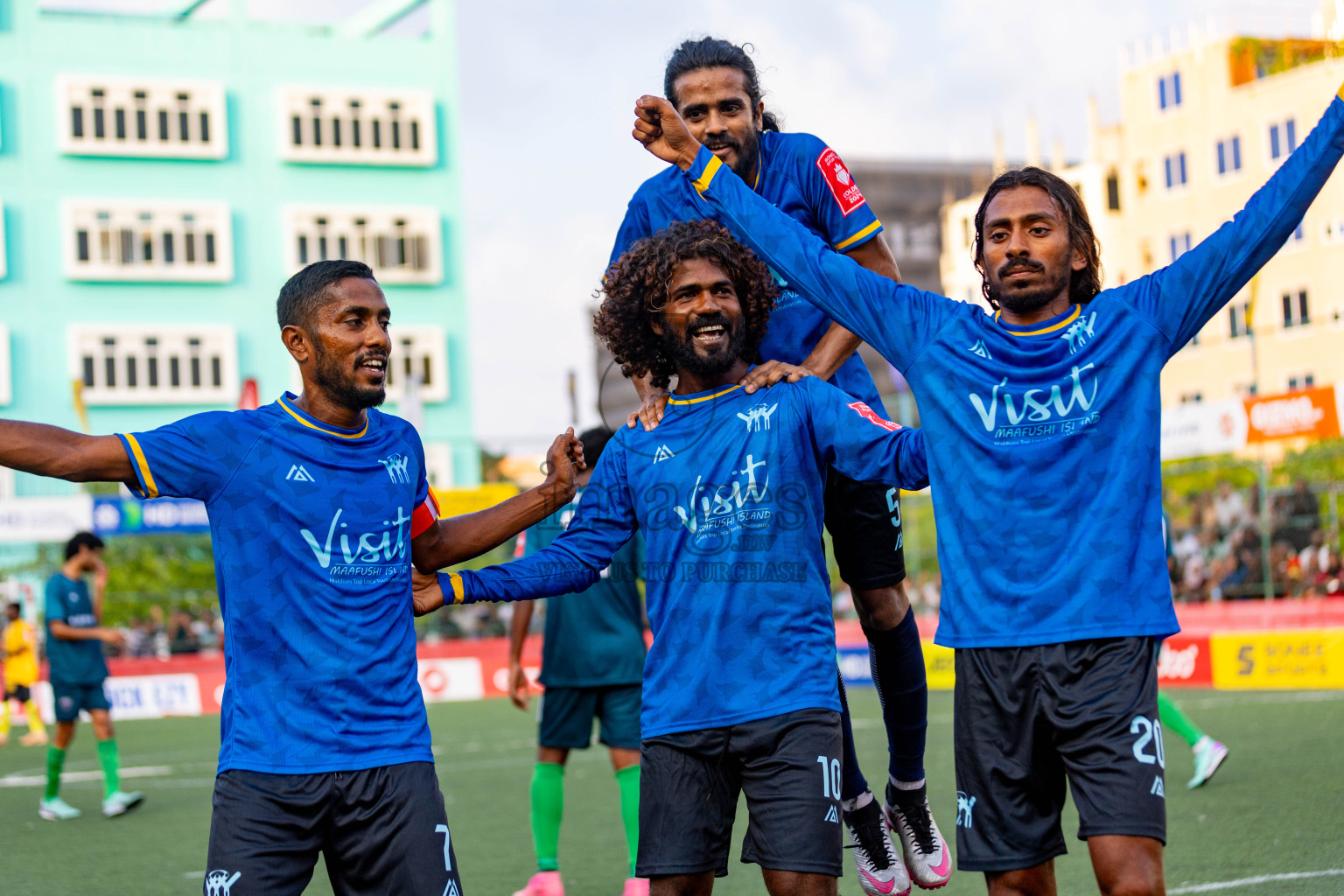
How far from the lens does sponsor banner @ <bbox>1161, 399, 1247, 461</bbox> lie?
891 inches

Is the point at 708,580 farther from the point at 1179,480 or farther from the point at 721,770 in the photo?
the point at 1179,480

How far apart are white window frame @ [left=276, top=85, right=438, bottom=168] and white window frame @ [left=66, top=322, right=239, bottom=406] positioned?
579 cm

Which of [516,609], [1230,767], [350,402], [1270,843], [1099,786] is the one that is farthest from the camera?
[1230,767]

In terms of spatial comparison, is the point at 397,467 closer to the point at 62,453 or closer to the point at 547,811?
the point at 62,453

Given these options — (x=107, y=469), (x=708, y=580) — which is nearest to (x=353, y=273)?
(x=107, y=469)

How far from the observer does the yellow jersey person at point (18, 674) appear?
68.6 feet

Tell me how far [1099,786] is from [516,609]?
18.4ft

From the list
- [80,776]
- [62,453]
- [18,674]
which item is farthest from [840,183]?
[18,674]

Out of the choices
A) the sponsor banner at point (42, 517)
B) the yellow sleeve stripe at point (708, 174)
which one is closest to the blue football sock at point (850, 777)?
the yellow sleeve stripe at point (708, 174)

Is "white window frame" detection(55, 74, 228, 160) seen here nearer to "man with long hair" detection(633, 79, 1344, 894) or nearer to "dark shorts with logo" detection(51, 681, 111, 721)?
"dark shorts with logo" detection(51, 681, 111, 721)

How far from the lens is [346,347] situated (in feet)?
14.9

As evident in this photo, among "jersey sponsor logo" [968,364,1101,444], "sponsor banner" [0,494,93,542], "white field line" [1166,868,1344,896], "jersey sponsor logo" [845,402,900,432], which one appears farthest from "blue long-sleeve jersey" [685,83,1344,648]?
→ "sponsor banner" [0,494,93,542]

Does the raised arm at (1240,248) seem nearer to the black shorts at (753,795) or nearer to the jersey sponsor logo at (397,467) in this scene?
the black shorts at (753,795)

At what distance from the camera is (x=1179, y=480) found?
25922 mm
